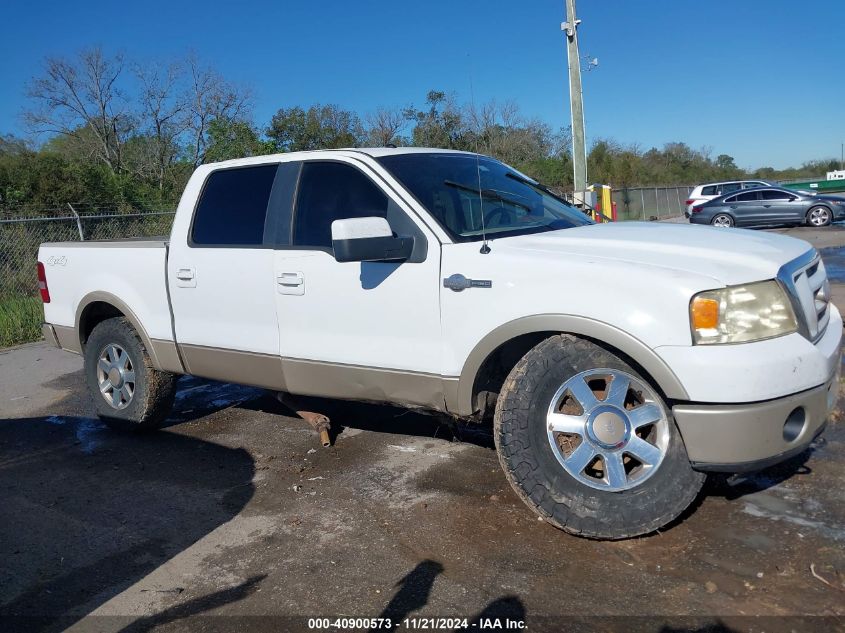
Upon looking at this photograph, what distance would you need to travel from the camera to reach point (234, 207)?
4949 millimetres

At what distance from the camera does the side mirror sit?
3.77 metres

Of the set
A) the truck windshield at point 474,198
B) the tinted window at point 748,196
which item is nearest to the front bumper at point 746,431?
the truck windshield at point 474,198

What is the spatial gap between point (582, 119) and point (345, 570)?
17733 mm

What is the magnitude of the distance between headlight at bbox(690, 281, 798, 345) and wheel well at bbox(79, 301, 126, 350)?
4.36m

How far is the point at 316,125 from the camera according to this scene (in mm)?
25453

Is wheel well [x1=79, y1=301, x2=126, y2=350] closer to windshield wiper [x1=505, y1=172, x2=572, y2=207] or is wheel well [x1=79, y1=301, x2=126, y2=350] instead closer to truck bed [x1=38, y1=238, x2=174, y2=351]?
truck bed [x1=38, y1=238, x2=174, y2=351]

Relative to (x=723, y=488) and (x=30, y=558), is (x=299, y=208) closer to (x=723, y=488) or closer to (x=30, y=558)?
(x=30, y=558)

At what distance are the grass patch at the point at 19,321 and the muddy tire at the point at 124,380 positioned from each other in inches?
210

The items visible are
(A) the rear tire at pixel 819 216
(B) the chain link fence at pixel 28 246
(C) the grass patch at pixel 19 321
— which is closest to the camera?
(C) the grass patch at pixel 19 321

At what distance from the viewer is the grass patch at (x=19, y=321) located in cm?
1045

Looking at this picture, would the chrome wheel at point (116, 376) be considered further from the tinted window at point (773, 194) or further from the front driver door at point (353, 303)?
the tinted window at point (773, 194)

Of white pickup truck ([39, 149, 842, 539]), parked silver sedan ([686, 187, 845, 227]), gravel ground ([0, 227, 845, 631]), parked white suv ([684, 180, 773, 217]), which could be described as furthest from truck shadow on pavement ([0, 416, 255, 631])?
parked white suv ([684, 180, 773, 217])

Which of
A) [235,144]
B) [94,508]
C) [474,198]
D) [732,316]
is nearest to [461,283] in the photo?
[474,198]

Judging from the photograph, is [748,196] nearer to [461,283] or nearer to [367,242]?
[461,283]
